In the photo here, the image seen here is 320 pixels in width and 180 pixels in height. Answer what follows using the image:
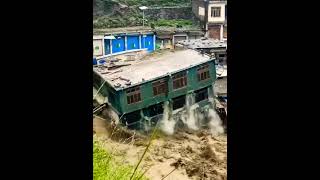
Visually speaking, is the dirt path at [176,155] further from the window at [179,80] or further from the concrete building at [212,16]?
the concrete building at [212,16]

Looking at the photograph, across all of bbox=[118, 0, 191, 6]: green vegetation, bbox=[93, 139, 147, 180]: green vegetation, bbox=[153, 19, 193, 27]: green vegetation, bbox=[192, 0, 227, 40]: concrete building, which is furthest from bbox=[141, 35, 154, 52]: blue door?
bbox=[93, 139, 147, 180]: green vegetation

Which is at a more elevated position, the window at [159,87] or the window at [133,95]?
the window at [159,87]

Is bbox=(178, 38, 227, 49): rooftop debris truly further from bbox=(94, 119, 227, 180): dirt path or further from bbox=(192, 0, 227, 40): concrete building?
bbox=(94, 119, 227, 180): dirt path

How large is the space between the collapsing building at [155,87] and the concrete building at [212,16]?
0.18 metres

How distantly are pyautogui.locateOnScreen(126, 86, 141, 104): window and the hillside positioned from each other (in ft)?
1.40

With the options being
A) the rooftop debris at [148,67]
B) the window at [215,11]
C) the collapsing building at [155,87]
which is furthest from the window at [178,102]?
the window at [215,11]

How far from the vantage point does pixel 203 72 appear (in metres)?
2.92

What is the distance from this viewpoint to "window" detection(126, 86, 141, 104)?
2812mm

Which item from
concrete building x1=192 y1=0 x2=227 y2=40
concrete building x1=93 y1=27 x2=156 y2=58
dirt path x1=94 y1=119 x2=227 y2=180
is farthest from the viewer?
concrete building x1=192 y1=0 x2=227 y2=40

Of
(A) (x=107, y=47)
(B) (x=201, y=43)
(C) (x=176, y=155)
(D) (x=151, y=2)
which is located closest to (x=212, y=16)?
(B) (x=201, y=43)

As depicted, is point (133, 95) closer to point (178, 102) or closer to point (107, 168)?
point (178, 102)

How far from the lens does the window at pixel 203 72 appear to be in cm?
291

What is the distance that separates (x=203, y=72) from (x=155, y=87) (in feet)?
1.13
